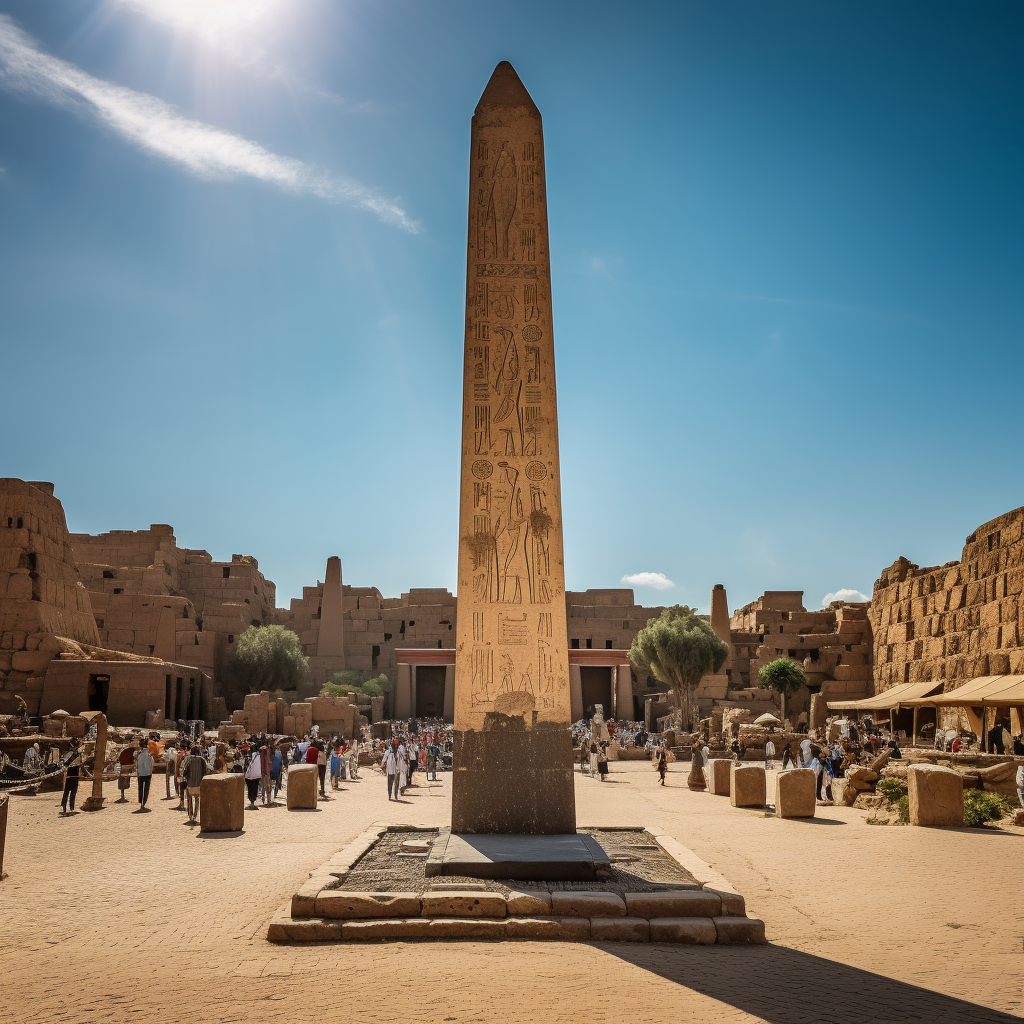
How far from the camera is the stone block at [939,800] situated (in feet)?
36.8

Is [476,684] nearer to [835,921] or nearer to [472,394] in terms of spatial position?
[472,394]

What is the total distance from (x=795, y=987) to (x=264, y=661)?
1569 inches

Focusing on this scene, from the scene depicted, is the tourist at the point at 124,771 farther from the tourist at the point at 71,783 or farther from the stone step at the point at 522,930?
the stone step at the point at 522,930

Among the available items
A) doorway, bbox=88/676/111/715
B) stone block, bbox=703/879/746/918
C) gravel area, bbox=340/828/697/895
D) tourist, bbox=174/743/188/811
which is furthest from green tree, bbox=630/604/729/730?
stone block, bbox=703/879/746/918

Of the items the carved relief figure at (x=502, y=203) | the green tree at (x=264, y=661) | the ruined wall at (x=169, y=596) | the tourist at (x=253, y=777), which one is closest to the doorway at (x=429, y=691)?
the ruined wall at (x=169, y=596)

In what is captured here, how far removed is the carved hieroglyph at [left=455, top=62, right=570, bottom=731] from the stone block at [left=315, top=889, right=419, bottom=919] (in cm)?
224

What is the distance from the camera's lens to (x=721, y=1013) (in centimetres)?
443

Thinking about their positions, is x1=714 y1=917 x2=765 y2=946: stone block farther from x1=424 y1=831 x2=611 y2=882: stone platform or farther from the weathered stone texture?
the weathered stone texture

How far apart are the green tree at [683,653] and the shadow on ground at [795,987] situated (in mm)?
31616

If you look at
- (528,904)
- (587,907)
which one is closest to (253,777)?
(528,904)

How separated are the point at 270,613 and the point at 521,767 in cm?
4661

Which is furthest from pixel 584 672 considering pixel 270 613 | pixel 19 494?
pixel 19 494

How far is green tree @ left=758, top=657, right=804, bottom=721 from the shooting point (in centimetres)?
3478

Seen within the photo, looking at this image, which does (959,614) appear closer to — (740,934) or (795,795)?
(795,795)
